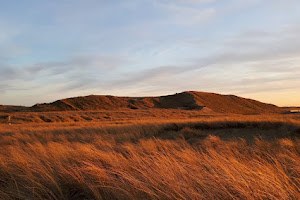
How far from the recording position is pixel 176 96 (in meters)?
63.5

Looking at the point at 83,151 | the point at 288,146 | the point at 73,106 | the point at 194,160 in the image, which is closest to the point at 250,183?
the point at 194,160

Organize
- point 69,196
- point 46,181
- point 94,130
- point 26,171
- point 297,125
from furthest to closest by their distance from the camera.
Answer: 1. point 94,130
2. point 297,125
3. point 26,171
4. point 46,181
5. point 69,196

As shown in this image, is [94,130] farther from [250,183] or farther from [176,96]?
[176,96]

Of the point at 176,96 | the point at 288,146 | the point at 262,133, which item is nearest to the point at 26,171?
the point at 288,146

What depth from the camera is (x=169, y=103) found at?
59062 mm

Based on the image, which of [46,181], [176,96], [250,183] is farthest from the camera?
[176,96]

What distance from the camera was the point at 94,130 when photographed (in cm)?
1380

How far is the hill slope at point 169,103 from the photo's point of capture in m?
46.5

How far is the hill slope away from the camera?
46.5 m

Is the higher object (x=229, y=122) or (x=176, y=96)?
(x=176, y=96)

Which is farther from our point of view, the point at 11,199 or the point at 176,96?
the point at 176,96

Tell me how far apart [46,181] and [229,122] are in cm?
1305

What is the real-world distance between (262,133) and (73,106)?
129ft

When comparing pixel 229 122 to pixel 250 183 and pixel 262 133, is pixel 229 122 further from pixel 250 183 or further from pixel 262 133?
pixel 250 183
